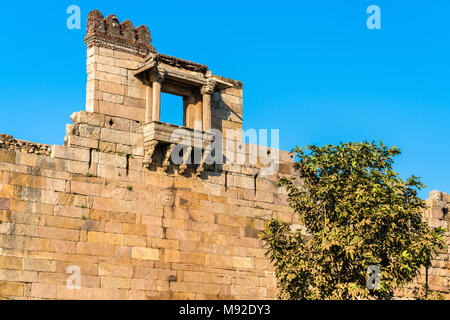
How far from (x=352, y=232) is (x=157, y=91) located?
7.56 m

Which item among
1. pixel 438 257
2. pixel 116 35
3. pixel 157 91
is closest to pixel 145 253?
pixel 157 91

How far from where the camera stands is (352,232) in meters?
23.5

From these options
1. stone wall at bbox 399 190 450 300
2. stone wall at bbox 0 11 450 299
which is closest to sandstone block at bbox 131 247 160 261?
stone wall at bbox 0 11 450 299

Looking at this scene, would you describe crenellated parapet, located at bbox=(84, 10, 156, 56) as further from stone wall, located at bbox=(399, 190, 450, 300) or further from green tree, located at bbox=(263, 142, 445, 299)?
stone wall, located at bbox=(399, 190, 450, 300)

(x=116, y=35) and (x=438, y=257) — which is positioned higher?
(x=116, y=35)

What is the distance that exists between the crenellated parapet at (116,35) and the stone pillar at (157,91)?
1.14 m

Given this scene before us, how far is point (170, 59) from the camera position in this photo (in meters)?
27.6

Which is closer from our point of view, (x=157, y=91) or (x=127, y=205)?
(x=127, y=205)

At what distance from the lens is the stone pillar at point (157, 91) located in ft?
88.4

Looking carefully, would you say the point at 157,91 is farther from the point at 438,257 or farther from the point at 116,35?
the point at 438,257

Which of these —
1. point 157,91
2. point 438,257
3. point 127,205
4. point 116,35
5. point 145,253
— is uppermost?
point 116,35

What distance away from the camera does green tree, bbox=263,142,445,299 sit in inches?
925
